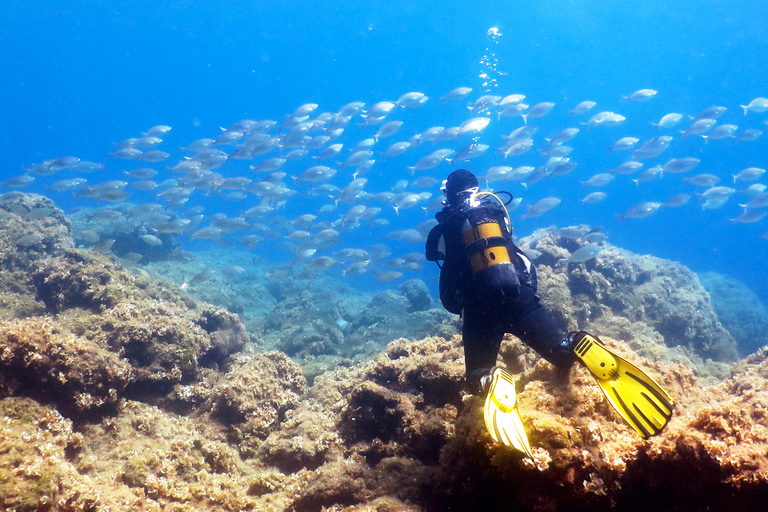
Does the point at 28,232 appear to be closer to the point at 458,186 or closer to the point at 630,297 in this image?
the point at 458,186

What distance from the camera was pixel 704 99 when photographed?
102750 millimetres

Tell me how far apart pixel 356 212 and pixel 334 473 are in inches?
561

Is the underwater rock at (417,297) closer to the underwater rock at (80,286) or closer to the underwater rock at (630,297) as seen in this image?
the underwater rock at (630,297)

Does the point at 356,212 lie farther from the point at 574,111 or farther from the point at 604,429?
the point at 604,429

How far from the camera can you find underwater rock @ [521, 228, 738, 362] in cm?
916

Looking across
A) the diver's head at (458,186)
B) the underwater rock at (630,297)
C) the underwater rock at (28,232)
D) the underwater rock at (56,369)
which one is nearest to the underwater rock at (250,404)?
the underwater rock at (56,369)

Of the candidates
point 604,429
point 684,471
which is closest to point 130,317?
point 604,429

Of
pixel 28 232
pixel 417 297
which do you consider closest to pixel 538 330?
pixel 417 297

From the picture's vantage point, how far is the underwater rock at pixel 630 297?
9164mm

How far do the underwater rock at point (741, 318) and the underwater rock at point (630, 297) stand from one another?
6.11 m

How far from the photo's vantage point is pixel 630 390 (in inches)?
91.0

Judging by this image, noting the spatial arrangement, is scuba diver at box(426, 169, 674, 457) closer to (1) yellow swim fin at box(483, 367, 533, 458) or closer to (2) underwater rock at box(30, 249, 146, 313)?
(1) yellow swim fin at box(483, 367, 533, 458)

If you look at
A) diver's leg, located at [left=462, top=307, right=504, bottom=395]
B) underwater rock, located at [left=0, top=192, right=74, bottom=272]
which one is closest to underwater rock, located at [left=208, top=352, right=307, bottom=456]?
diver's leg, located at [left=462, top=307, right=504, bottom=395]

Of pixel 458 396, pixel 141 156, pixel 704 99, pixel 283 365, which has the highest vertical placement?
pixel 704 99
